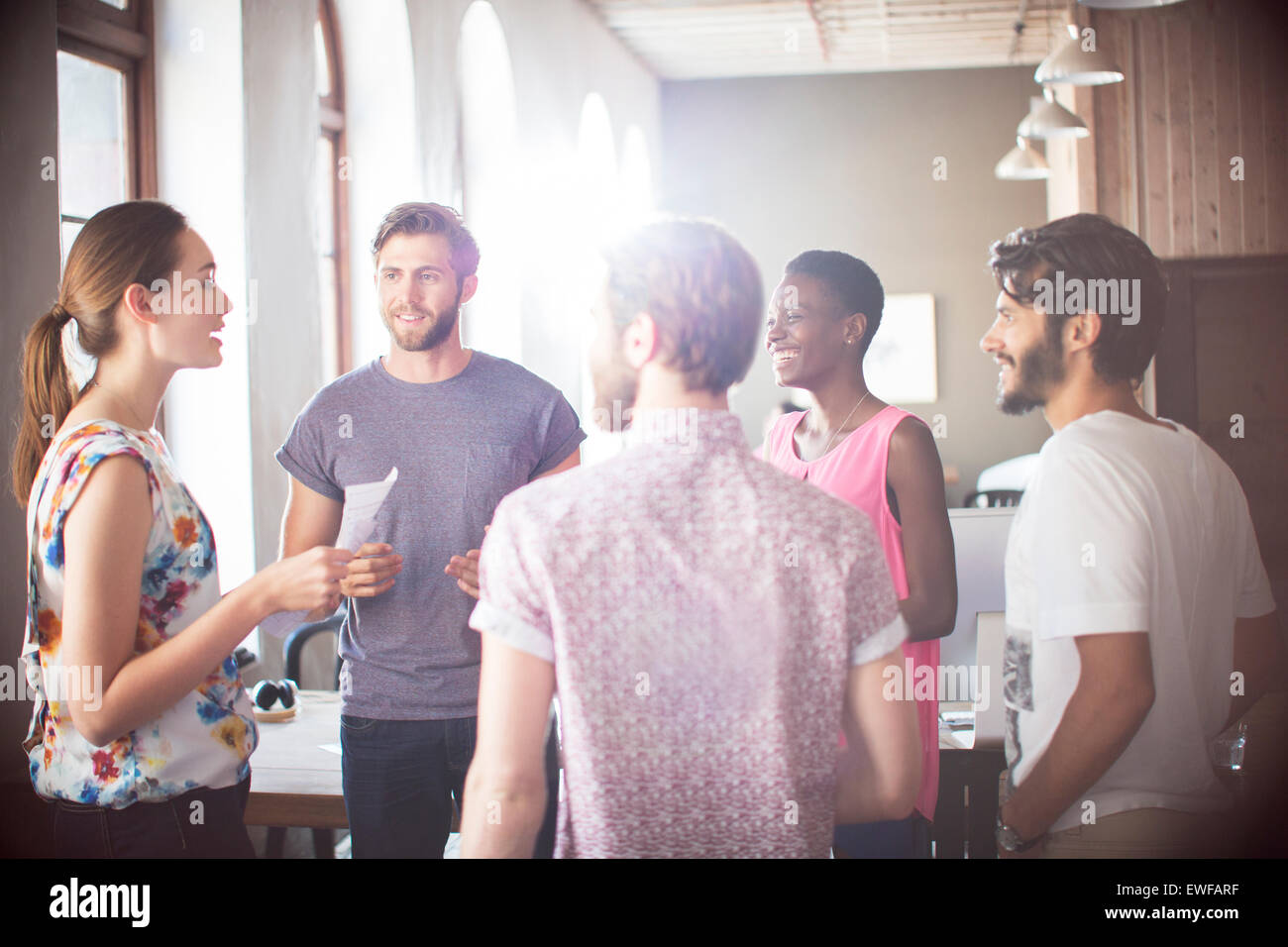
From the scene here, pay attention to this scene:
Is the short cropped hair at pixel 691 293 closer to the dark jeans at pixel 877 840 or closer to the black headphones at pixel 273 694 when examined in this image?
the dark jeans at pixel 877 840

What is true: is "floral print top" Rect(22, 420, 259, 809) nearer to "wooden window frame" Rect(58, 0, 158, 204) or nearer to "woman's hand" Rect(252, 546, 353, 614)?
"woman's hand" Rect(252, 546, 353, 614)

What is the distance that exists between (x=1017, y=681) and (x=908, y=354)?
715 cm

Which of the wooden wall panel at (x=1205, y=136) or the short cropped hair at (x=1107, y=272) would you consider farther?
the wooden wall panel at (x=1205, y=136)

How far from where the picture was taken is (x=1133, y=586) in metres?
1.39

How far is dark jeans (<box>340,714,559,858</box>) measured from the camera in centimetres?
188

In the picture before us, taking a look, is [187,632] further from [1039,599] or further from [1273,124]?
[1273,124]

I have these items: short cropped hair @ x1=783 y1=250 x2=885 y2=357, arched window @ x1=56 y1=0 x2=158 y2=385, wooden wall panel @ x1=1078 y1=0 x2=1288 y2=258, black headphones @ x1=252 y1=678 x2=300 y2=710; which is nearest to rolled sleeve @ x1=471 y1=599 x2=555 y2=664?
short cropped hair @ x1=783 y1=250 x2=885 y2=357

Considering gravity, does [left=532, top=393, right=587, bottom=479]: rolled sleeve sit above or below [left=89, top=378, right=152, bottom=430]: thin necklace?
below

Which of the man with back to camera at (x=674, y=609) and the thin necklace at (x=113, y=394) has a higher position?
the thin necklace at (x=113, y=394)

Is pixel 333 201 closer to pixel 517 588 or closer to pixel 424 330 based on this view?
pixel 424 330

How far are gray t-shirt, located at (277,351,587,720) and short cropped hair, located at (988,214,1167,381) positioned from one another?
89cm

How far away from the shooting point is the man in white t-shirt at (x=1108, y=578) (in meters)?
1.40

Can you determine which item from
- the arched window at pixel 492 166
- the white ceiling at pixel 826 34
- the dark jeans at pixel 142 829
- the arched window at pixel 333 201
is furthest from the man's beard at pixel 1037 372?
the white ceiling at pixel 826 34
